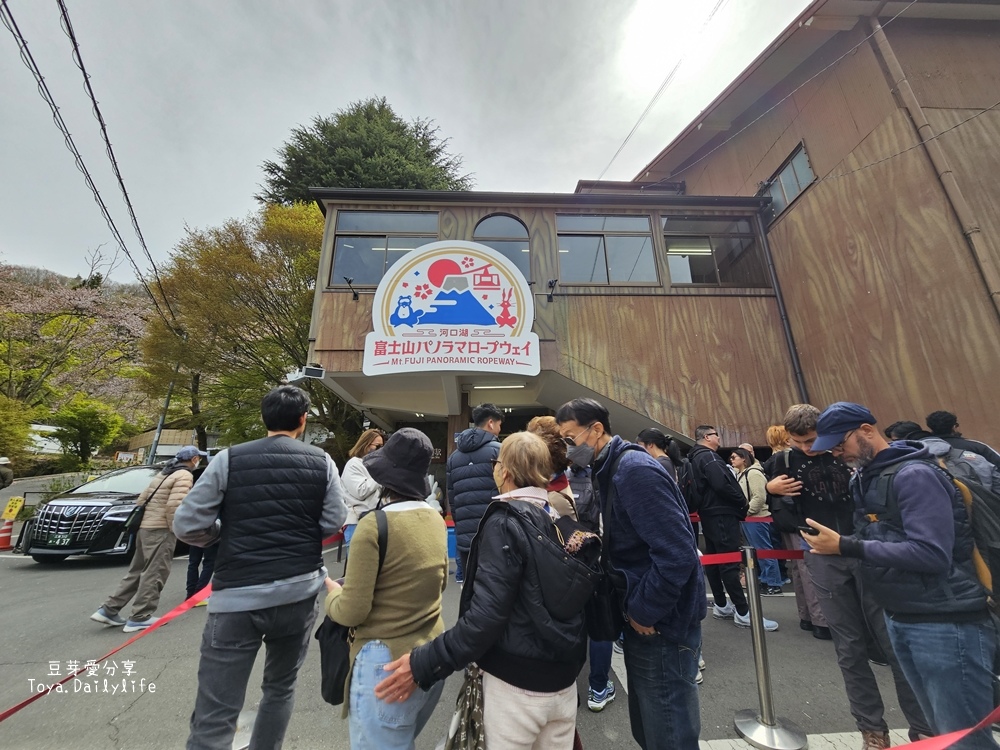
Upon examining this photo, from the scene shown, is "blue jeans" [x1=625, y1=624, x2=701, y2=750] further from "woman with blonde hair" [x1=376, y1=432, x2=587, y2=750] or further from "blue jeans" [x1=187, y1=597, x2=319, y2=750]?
"blue jeans" [x1=187, y1=597, x2=319, y2=750]

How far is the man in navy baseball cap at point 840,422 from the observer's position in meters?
2.01

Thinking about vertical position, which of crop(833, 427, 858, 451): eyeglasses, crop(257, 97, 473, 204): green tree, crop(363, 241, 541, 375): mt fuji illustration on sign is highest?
crop(257, 97, 473, 204): green tree

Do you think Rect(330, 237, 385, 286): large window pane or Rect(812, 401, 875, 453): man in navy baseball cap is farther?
Rect(330, 237, 385, 286): large window pane

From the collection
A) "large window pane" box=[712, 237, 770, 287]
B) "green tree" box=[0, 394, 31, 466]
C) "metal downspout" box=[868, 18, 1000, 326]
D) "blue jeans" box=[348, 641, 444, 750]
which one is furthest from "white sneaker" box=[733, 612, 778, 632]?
"green tree" box=[0, 394, 31, 466]

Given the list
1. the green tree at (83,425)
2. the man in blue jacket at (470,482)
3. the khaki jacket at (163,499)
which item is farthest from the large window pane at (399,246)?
the green tree at (83,425)

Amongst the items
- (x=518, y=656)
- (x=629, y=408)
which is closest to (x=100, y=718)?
(x=518, y=656)

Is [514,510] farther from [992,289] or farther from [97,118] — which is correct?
[97,118]

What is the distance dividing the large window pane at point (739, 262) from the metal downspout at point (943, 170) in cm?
348

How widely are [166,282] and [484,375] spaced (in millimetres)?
12428

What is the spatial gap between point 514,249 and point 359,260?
11.8 ft

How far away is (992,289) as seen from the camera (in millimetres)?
5145

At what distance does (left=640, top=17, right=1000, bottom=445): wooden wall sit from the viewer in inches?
215

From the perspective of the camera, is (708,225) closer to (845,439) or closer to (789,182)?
(789,182)

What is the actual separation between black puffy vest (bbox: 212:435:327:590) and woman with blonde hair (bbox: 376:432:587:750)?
86 centimetres
